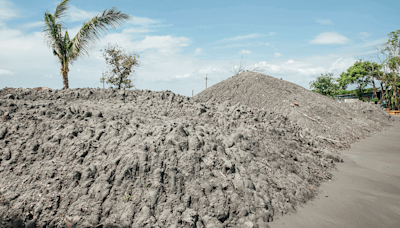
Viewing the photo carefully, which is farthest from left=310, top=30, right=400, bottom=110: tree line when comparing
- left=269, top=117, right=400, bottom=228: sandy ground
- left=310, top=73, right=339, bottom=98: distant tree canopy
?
left=269, top=117, right=400, bottom=228: sandy ground

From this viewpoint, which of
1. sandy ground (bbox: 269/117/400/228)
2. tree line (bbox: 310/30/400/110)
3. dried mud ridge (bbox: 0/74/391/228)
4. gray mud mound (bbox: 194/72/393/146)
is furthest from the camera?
tree line (bbox: 310/30/400/110)

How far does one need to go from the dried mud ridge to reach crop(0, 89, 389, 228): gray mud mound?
0.02m

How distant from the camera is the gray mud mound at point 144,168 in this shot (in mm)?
3301

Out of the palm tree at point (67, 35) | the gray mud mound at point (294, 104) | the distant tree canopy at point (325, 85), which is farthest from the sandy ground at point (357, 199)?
the distant tree canopy at point (325, 85)

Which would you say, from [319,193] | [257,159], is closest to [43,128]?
[257,159]

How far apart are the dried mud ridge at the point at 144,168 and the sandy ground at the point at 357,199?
0.82ft

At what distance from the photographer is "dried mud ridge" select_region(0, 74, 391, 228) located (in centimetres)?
330

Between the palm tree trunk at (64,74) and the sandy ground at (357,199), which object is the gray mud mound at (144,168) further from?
the palm tree trunk at (64,74)

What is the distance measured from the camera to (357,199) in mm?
4352

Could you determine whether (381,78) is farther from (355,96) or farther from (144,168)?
(144,168)

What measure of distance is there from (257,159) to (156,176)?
86.0 inches

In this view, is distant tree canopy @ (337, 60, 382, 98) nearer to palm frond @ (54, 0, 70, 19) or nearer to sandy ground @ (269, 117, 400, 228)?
sandy ground @ (269, 117, 400, 228)

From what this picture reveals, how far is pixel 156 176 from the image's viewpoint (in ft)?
11.9

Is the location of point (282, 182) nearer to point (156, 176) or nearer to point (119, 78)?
point (156, 176)
